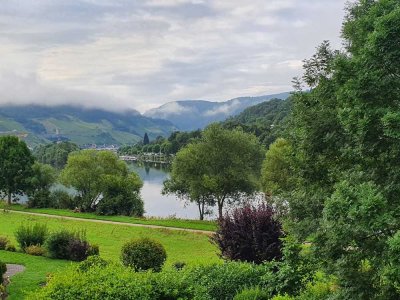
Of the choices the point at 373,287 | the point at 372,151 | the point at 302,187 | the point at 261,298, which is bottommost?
the point at 261,298

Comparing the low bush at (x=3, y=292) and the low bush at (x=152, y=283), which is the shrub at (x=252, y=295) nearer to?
the low bush at (x=152, y=283)

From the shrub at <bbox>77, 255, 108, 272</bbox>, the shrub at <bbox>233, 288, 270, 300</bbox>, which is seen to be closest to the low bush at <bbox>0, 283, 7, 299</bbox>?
the shrub at <bbox>77, 255, 108, 272</bbox>

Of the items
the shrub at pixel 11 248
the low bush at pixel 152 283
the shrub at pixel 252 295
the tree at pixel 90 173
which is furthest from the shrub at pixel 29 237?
the tree at pixel 90 173

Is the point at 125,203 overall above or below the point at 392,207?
below

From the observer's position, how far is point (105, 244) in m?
31.8

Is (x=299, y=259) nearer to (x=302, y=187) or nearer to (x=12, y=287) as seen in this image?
(x=302, y=187)

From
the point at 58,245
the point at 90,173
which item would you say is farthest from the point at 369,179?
the point at 90,173

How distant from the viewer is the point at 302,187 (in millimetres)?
16688

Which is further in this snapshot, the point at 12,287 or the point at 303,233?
the point at 12,287

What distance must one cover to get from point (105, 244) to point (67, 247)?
27.5 ft

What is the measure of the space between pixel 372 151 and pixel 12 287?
14.8m

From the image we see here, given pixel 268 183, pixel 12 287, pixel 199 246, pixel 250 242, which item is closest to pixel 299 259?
pixel 250 242

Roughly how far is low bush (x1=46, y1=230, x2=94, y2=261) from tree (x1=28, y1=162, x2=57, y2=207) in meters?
33.7

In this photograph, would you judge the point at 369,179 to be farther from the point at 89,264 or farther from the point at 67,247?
the point at 67,247
